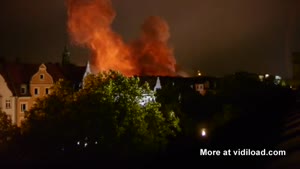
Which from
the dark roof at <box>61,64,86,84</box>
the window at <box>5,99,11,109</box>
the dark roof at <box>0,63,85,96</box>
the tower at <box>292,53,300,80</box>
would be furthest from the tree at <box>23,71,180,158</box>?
the tower at <box>292,53,300,80</box>

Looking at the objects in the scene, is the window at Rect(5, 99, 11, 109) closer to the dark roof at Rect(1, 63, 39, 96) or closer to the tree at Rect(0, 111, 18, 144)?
the dark roof at Rect(1, 63, 39, 96)

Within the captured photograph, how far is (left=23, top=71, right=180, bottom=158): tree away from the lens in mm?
41125

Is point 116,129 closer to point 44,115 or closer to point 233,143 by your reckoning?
point 44,115

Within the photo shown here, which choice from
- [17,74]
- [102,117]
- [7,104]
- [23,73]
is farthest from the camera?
[23,73]

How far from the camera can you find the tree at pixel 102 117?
135 feet

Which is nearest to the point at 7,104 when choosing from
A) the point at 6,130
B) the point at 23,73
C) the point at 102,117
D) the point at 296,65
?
the point at 23,73

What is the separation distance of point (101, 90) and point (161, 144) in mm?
6619

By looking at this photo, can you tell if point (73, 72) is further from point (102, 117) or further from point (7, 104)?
point (102, 117)

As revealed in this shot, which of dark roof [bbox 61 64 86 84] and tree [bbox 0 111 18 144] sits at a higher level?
dark roof [bbox 61 64 86 84]

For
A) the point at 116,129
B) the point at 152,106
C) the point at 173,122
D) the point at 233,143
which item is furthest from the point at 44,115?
the point at 233,143

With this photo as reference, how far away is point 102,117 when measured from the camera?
42000 millimetres

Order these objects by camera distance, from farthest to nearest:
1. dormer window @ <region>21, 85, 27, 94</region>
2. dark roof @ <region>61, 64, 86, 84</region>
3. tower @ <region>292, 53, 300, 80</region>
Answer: tower @ <region>292, 53, 300, 80</region>
dark roof @ <region>61, 64, 86, 84</region>
dormer window @ <region>21, 85, 27, 94</region>

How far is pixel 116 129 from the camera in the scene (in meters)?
41.8

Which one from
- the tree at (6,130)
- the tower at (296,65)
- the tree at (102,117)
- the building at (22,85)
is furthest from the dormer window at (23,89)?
the tower at (296,65)
